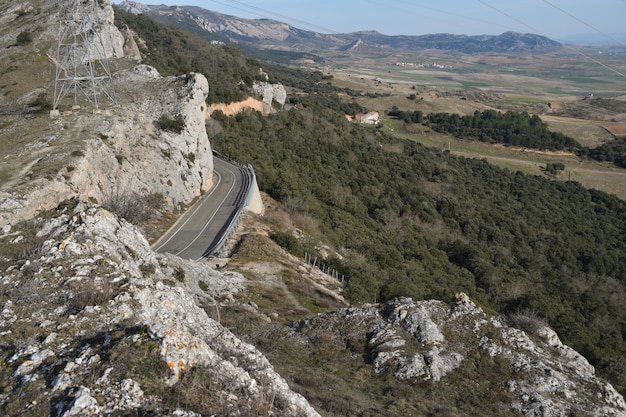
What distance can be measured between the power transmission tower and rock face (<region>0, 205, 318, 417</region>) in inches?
927

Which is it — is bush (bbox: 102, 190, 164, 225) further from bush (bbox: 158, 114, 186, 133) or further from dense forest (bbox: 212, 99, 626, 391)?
dense forest (bbox: 212, 99, 626, 391)

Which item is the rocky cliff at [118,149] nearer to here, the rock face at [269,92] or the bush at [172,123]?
the bush at [172,123]

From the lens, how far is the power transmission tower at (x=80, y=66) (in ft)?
111

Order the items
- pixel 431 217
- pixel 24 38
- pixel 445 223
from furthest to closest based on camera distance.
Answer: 1. pixel 445 223
2. pixel 431 217
3. pixel 24 38

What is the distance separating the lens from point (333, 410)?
1289cm

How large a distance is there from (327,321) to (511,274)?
3945cm

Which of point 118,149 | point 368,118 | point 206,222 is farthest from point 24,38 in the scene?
A: point 368,118

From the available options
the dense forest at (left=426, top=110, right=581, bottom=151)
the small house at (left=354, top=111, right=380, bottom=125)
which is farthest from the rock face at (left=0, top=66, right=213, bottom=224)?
the dense forest at (left=426, top=110, right=581, bottom=151)

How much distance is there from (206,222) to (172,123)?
10.4 meters

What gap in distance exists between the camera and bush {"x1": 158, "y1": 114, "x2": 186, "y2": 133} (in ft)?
131

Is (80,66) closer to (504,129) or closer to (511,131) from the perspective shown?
(511,131)

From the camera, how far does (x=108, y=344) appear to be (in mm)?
9836

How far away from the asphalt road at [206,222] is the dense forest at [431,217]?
591cm

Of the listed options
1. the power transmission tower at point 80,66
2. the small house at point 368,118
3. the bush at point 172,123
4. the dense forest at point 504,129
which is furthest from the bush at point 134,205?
the dense forest at point 504,129
